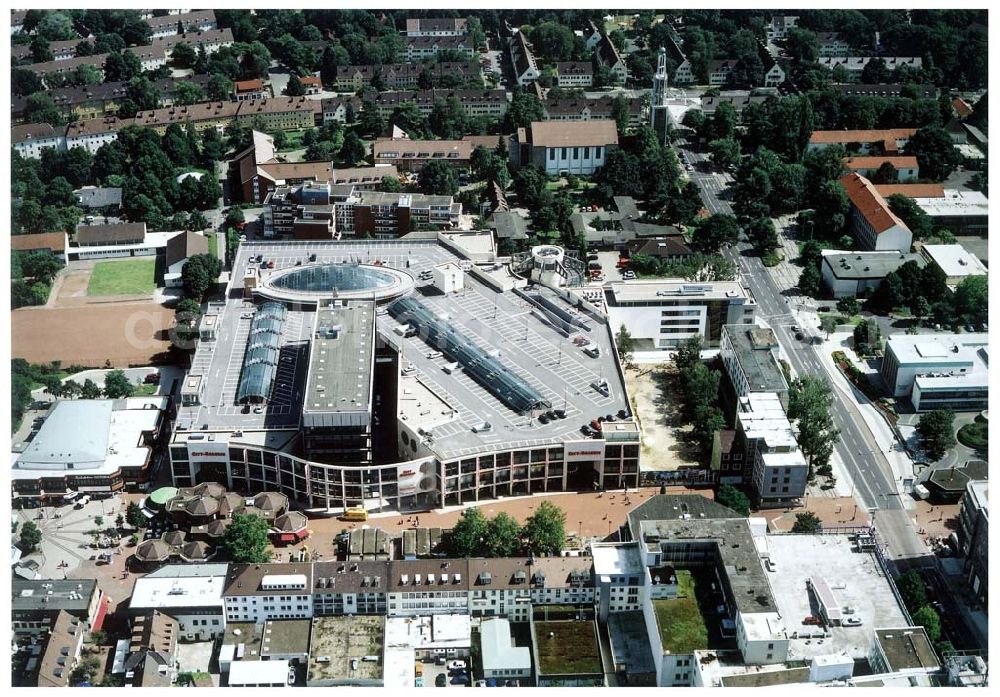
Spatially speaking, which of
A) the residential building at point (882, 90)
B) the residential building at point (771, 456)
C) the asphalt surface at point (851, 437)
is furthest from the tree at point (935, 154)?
the residential building at point (771, 456)

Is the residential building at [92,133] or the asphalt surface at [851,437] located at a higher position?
the residential building at [92,133]

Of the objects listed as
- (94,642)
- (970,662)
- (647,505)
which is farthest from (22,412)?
(970,662)

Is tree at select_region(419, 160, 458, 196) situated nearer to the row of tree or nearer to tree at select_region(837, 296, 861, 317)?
tree at select_region(837, 296, 861, 317)

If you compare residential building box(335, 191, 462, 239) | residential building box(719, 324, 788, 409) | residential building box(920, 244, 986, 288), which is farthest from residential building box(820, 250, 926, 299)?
residential building box(335, 191, 462, 239)

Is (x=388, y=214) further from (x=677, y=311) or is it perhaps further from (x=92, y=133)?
(x=92, y=133)

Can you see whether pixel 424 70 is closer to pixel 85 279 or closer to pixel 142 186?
pixel 142 186

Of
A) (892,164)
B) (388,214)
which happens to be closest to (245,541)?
(388,214)

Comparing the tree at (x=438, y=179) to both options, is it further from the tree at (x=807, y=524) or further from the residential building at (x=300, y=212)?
the tree at (x=807, y=524)
